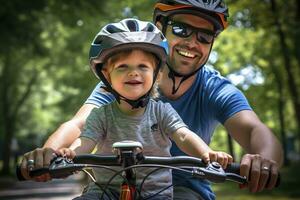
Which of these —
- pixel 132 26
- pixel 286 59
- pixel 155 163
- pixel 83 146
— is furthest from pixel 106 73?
pixel 286 59

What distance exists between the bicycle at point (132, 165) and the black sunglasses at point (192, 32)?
1.38 m

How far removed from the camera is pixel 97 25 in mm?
17297

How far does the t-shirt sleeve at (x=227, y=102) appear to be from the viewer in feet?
10.8

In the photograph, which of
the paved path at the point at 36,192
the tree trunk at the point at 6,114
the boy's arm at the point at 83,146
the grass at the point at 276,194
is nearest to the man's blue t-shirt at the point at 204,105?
the boy's arm at the point at 83,146

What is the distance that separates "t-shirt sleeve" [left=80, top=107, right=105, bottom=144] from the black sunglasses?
1.00 metres

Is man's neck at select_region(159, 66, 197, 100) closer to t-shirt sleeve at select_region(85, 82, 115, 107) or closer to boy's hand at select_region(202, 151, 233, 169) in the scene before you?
t-shirt sleeve at select_region(85, 82, 115, 107)

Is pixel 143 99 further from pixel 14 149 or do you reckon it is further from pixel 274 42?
pixel 14 149

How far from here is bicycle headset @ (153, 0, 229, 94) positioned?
3588mm

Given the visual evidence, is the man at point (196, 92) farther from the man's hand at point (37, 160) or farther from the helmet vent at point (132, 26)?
the helmet vent at point (132, 26)

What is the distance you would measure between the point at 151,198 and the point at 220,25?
4.85ft

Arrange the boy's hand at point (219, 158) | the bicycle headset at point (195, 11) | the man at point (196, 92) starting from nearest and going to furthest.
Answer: the boy's hand at point (219, 158) < the man at point (196, 92) < the bicycle headset at point (195, 11)

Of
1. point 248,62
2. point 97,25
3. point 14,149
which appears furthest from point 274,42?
point 14,149

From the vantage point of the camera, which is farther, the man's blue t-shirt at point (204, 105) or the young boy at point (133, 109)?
the man's blue t-shirt at point (204, 105)

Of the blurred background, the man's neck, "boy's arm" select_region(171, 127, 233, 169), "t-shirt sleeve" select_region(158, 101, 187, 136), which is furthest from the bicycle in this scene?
the blurred background
